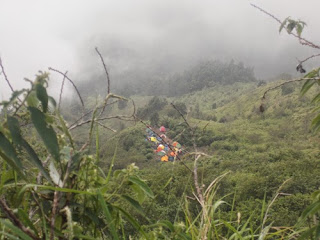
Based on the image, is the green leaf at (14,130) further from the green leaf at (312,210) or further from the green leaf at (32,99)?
the green leaf at (312,210)

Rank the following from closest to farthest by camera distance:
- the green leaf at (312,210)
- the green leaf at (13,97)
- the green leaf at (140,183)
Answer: the green leaf at (13,97) < the green leaf at (140,183) < the green leaf at (312,210)

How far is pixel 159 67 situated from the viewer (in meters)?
180

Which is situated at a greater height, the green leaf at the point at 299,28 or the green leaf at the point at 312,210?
the green leaf at the point at 299,28

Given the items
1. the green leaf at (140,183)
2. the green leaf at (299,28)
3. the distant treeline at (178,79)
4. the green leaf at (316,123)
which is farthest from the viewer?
the distant treeline at (178,79)

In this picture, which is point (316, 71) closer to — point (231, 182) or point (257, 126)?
point (231, 182)

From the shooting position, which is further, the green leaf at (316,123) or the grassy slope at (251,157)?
the grassy slope at (251,157)

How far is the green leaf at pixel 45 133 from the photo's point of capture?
21.4 inches

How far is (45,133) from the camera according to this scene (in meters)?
0.55

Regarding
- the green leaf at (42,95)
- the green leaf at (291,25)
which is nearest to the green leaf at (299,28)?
the green leaf at (291,25)

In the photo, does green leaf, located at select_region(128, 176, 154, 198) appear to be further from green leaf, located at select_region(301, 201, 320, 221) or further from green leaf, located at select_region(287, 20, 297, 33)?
green leaf, located at select_region(287, 20, 297, 33)

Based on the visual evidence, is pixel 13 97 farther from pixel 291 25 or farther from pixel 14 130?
pixel 291 25

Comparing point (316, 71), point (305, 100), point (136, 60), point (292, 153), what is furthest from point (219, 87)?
point (316, 71)

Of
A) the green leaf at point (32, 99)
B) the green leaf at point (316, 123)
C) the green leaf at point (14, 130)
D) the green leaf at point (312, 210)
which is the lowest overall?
the green leaf at point (312, 210)

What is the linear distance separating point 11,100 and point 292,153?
32605 mm
